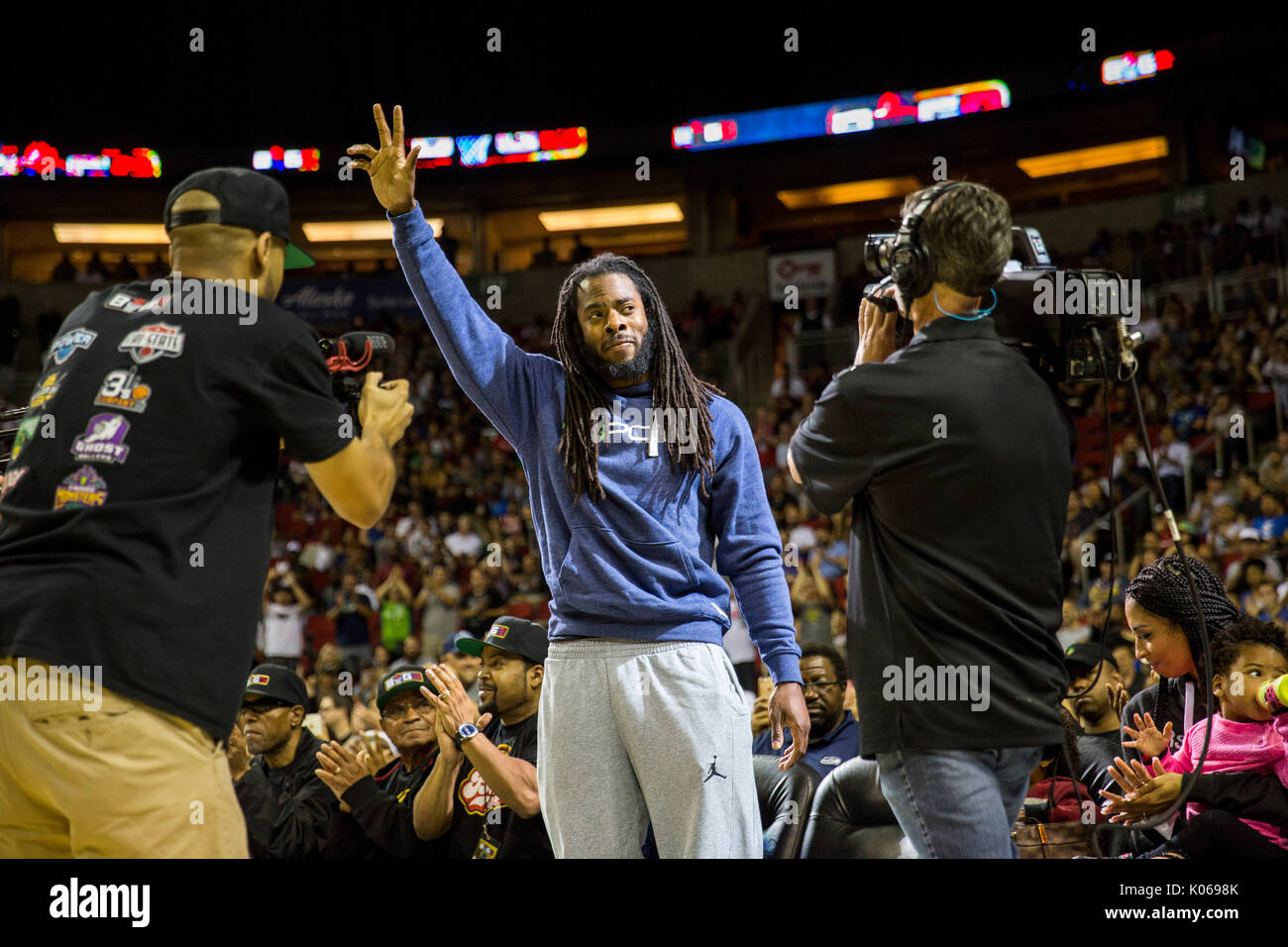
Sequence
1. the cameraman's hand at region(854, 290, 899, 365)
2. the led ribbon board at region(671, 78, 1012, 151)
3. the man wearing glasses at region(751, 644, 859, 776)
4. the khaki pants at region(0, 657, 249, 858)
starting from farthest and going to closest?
the led ribbon board at region(671, 78, 1012, 151)
the man wearing glasses at region(751, 644, 859, 776)
the cameraman's hand at region(854, 290, 899, 365)
the khaki pants at region(0, 657, 249, 858)

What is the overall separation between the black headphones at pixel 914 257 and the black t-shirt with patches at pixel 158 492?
1034 mm

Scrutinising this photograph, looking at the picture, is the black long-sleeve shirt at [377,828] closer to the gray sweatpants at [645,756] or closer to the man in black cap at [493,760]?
the man in black cap at [493,760]

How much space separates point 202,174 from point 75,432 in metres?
0.53

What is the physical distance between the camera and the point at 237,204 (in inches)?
89.3

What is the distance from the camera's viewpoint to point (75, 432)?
83.3 inches

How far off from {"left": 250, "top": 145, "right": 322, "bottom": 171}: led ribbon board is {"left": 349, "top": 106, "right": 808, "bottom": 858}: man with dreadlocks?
60.7ft

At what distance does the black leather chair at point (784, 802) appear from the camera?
4203 millimetres

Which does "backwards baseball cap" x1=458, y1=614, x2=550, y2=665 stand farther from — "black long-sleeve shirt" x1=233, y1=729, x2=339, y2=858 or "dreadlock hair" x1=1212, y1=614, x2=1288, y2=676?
"dreadlock hair" x1=1212, y1=614, x2=1288, y2=676

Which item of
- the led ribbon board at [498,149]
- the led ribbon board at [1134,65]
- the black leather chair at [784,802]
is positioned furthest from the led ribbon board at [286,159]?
the black leather chair at [784,802]

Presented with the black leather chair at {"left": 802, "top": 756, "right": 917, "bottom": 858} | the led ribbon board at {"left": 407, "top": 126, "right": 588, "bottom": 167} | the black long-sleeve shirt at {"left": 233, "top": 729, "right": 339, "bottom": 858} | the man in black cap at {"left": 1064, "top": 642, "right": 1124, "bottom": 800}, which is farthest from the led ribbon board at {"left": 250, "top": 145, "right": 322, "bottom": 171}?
the black leather chair at {"left": 802, "top": 756, "right": 917, "bottom": 858}

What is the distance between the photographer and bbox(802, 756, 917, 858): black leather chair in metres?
3.91

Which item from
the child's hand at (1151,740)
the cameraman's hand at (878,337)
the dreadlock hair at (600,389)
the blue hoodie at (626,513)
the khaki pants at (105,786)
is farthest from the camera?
the child's hand at (1151,740)
